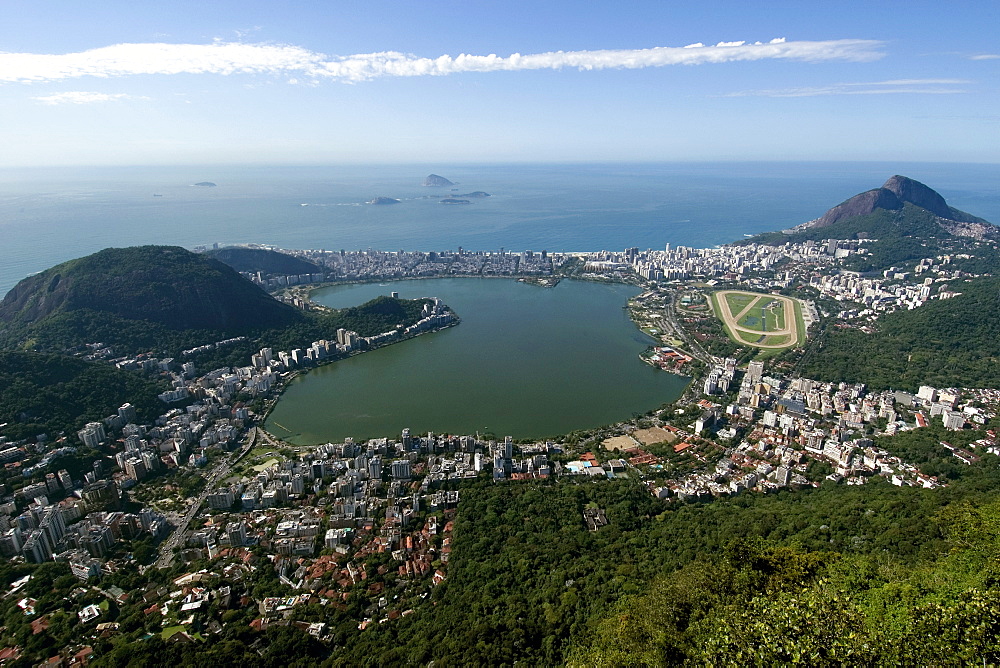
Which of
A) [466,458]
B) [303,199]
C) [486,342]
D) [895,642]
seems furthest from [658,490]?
[303,199]

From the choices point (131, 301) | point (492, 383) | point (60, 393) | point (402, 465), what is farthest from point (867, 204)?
point (60, 393)

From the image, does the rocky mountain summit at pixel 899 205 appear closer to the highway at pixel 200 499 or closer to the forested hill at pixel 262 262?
the forested hill at pixel 262 262

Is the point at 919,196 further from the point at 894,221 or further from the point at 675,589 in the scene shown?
the point at 675,589

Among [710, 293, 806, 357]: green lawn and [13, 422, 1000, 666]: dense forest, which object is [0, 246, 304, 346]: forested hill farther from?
[710, 293, 806, 357]: green lawn

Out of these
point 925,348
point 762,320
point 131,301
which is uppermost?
point 131,301

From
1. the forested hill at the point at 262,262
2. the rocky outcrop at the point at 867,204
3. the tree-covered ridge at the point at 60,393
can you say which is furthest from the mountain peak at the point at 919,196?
the tree-covered ridge at the point at 60,393
